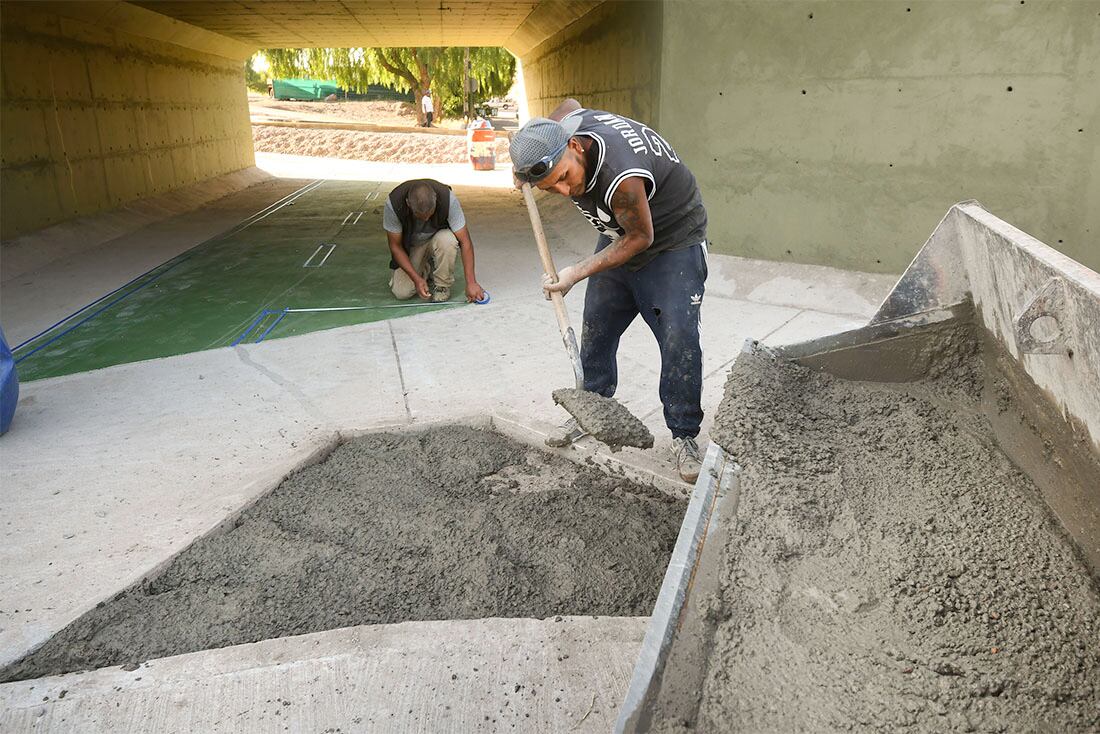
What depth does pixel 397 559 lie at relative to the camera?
254 centimetres

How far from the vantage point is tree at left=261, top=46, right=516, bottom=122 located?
24.6m

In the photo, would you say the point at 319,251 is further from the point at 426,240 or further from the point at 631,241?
A: the point at 631,241

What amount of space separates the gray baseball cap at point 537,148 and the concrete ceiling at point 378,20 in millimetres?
7128

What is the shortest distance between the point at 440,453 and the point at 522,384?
2.65ft

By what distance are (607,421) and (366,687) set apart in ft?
4.02

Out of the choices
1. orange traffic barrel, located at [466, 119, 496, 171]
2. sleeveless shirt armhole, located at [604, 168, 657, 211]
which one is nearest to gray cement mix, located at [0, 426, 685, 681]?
sleeveless shirt armhole, located at [604, 168, 657, 211]

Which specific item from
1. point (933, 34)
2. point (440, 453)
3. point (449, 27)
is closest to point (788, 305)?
point (933, 34)

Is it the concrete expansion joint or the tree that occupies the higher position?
the tree

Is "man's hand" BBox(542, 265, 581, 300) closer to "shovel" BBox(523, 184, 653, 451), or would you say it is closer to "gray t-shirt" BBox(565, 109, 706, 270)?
"shovel" BBox(523, 184, 653, 451)

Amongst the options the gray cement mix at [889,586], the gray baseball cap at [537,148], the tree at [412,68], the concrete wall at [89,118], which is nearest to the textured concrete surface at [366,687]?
the gray cement mix at [889,586]

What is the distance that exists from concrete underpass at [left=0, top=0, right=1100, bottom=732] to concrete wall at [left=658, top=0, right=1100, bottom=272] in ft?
0.05

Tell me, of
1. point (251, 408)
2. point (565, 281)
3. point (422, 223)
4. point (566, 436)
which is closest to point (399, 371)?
point (251, 408)

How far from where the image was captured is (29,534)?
8.75ft

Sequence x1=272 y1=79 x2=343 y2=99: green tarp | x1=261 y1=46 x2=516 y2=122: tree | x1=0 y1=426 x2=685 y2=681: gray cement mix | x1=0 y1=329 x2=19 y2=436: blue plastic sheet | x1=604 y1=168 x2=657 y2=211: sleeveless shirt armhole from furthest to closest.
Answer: x1=272 y1=79 x2=343 y2=99: green tarp, x1=261 y1=46 x2=516 y2=122: tree, x1=0 y1=329 x2=19 y2=436: blue plastic sheet, x1=604 y1=168 x2=657 y2=211: sleeveless shirt armhole, x1=0 y1=426 x2=685 y2=681: gray cement mix
